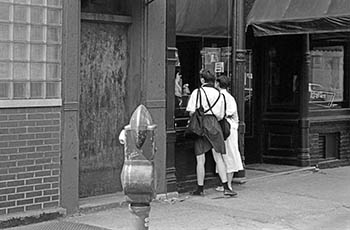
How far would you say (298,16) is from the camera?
1048 cm

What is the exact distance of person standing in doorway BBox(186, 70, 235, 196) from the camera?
951cm

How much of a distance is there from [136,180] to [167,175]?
16.0ft

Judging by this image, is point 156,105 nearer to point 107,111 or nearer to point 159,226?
point 107,111

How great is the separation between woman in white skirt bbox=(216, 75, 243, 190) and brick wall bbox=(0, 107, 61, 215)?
9.31 ft

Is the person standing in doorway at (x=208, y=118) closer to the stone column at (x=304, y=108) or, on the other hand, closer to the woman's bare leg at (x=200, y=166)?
the woman's bare leg at (x=200, y=166)

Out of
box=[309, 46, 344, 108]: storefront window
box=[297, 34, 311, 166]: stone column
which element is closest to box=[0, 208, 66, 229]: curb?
box=[297, 34, 311, 166]: stone column

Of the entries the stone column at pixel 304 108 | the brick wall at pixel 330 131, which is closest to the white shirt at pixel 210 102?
the stone column at pixel 304 108

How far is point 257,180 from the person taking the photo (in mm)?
11148

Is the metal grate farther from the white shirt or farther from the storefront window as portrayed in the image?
the storefront window

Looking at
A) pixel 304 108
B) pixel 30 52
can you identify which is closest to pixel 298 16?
pixel 304 108

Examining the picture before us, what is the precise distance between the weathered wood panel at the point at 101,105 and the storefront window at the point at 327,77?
4.98 m

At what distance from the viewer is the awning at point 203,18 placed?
978 centimetres

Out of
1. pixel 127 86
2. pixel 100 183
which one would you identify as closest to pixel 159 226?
pixel 100 183

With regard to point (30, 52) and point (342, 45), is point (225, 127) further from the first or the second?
point (342, 45)
